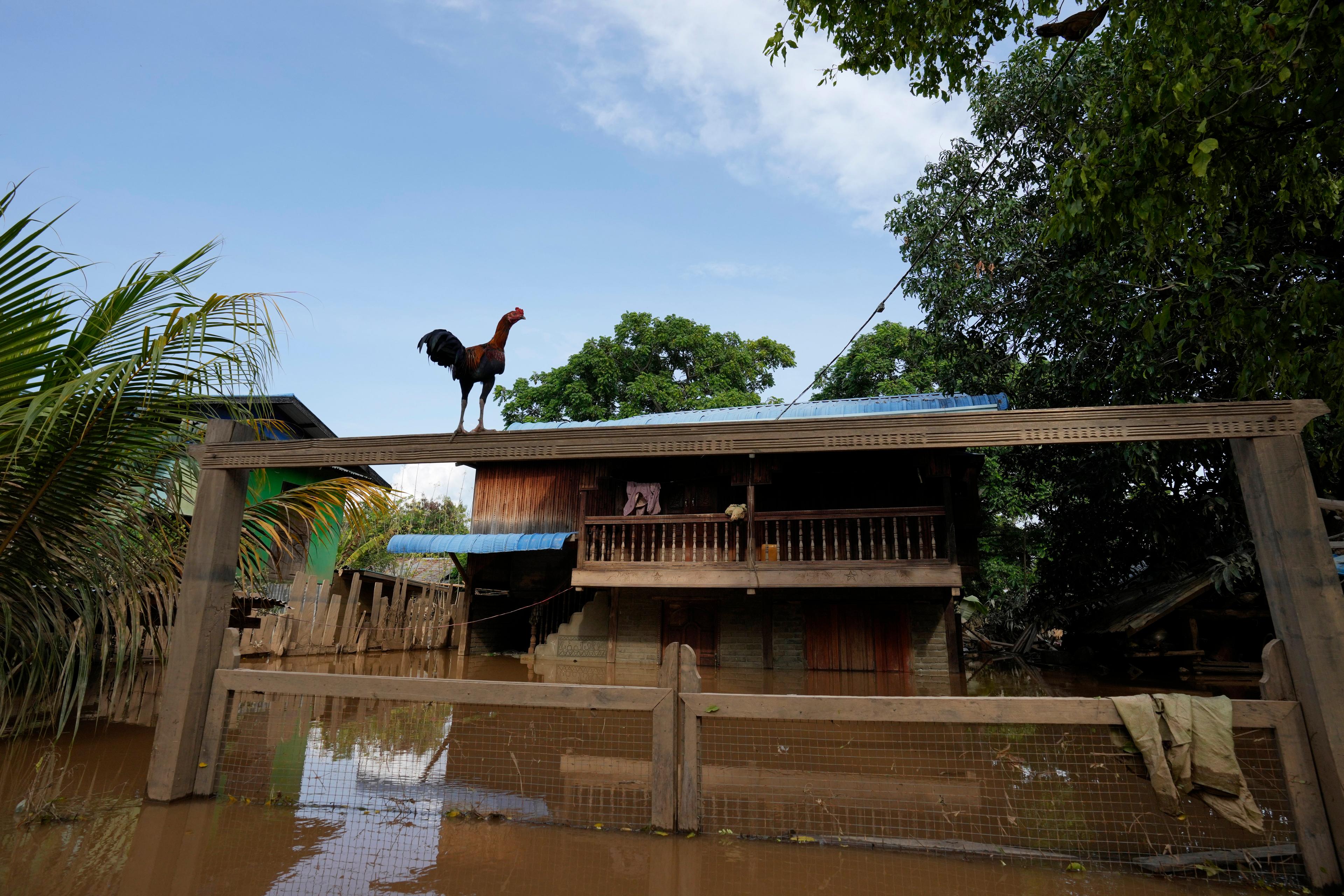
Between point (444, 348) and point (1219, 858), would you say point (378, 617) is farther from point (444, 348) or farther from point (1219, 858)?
point (1219, 858)

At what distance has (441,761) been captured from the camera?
6340 mm

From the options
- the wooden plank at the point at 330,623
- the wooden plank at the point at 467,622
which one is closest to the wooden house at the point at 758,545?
the wooden plank at the point at 467,622

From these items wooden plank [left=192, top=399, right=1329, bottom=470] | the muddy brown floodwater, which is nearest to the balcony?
wooden plank [left=192, top=399, right=1329, bottom=470]

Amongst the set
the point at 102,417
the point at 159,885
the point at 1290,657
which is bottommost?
the point at 159,885

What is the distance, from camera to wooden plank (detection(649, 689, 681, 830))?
404 cm

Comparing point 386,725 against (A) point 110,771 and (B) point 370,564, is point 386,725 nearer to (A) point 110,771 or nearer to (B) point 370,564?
(A) point 110,771

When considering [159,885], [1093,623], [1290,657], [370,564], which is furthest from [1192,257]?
[370,564]

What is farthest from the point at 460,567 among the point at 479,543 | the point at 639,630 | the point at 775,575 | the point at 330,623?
the point at 775,575

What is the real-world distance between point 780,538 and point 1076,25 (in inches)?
350

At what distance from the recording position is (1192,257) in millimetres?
5770

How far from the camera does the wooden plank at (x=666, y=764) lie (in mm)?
4043

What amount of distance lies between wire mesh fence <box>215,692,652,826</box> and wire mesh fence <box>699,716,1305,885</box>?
32.7 inches

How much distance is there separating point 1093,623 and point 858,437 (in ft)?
41.9

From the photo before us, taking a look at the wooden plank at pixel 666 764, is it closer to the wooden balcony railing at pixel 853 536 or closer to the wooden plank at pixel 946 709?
the wooden plank at pixel 946 709
